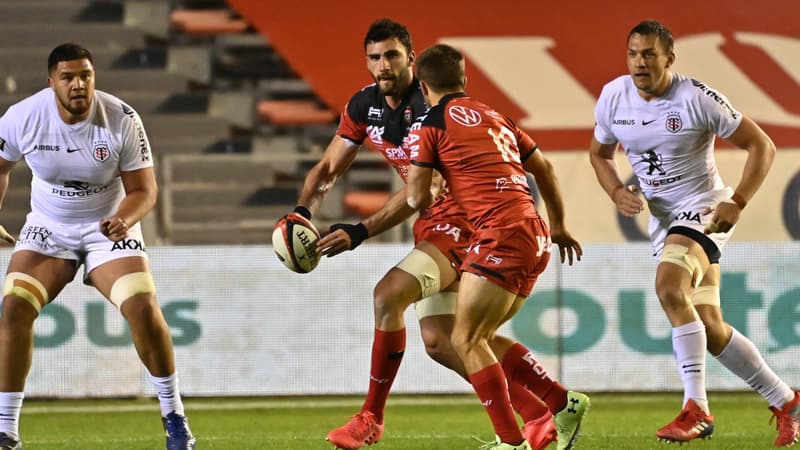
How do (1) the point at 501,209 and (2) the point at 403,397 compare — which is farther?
(2) the point at 403,397

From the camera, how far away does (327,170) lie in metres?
7.00

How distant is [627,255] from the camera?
10.9 meters

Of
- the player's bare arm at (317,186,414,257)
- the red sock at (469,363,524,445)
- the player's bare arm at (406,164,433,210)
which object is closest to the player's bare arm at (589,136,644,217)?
the player's bare arm at (317,186,414,257)

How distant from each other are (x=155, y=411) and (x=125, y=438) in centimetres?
214

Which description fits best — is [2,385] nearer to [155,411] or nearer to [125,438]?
[125,438]

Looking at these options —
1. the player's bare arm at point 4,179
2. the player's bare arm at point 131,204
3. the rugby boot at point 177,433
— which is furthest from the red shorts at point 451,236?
the player's bare arm at point 4,179

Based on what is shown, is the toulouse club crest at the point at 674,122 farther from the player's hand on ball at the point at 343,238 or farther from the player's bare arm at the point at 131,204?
the player's bare arm at the point at 131,204

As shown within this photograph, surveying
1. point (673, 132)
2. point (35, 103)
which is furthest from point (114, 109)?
point (673, 132)

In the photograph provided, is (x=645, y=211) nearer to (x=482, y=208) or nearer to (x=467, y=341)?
(x=482, y=208)

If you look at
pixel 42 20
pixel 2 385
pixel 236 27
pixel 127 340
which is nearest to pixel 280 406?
pixel 127 340

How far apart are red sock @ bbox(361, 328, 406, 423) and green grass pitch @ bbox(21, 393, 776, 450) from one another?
2.16 ft

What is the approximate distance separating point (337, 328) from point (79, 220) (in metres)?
4.45

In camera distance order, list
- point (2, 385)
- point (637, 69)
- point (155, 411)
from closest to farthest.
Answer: point (2, 385) < point (637, 69) < point (155, 411)

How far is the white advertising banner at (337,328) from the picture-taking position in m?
10.6
